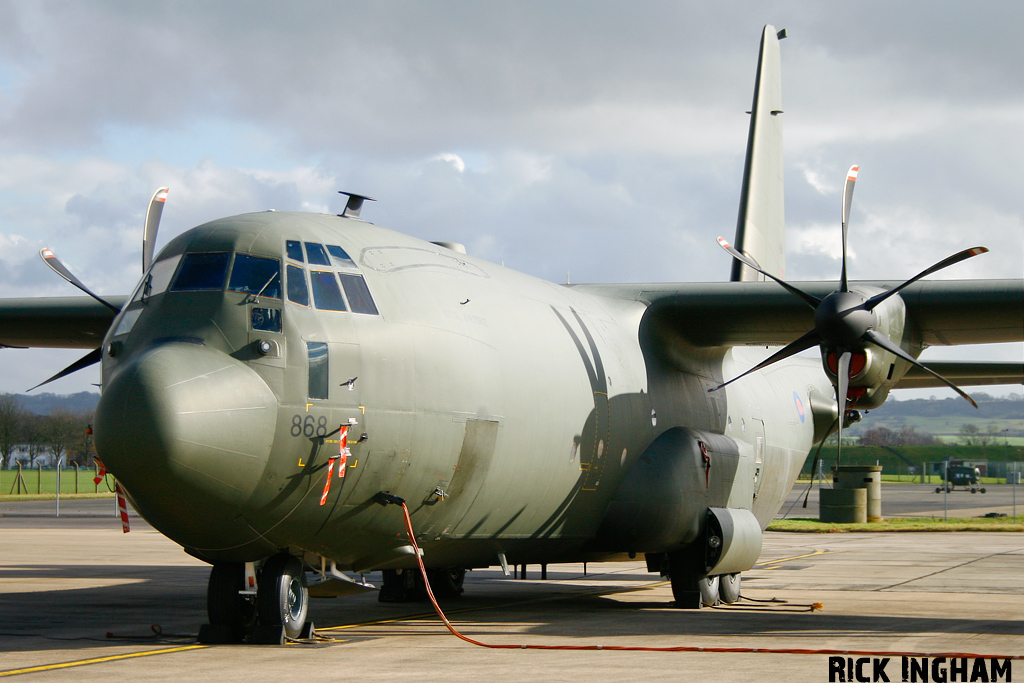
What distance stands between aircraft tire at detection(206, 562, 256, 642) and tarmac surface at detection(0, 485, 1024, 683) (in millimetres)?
279

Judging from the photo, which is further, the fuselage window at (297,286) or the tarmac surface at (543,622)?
the fuselage window at (297,286)

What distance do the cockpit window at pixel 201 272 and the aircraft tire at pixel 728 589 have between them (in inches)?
377

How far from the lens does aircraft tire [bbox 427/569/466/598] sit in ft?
55.0

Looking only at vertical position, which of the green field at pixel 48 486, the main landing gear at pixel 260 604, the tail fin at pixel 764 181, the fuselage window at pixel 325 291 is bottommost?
the green field at pixel 48 486

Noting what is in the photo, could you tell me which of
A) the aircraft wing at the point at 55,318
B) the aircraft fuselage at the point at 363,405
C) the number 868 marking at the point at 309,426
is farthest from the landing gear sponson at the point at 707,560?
the aircraft wing at the point at 55,318

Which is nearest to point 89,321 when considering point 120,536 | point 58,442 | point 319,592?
point 319,592

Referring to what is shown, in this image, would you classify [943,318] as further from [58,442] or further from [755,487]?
[58,442]

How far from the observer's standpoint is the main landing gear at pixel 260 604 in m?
10.4

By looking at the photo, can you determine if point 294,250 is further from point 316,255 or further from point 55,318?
point 55,318

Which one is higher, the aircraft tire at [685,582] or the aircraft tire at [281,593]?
the aircraft tire at [281,593]

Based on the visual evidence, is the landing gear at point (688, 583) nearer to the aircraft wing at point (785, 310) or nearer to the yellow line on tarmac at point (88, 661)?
the aircraft wing at point (785, 310)

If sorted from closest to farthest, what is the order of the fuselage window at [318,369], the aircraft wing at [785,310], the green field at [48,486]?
the fuselage window at [318,369] < the aircraft wing at [785,310] < the green field at [48,486]

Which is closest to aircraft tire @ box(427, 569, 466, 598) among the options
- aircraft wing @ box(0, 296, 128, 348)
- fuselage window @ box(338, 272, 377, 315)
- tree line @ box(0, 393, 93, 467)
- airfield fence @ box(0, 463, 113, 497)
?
aircraft wing @ box(0, 296, 128, 348)

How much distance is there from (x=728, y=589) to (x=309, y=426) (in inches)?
353
